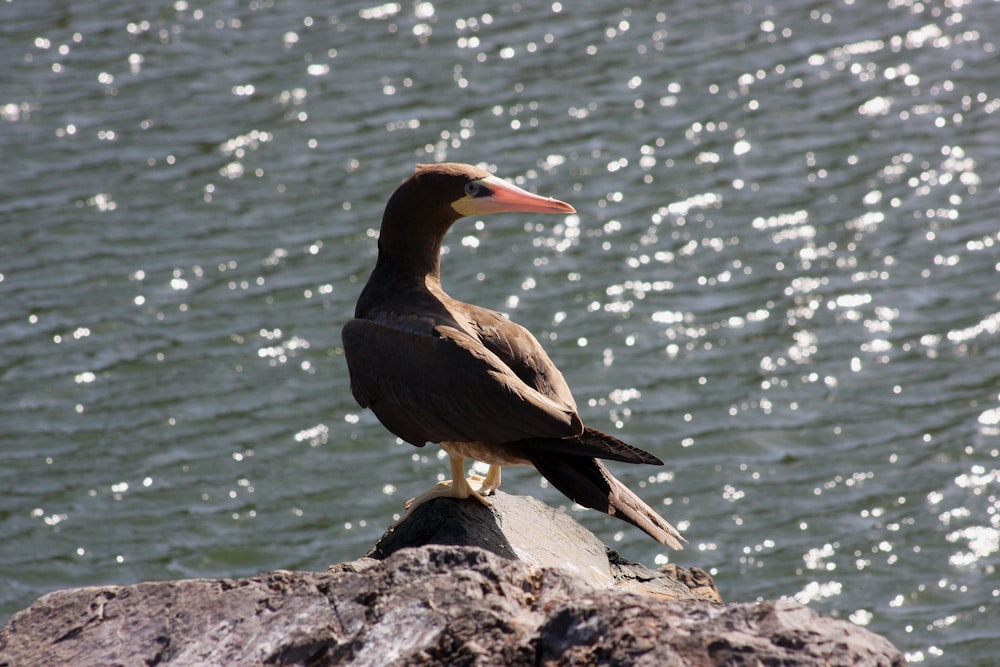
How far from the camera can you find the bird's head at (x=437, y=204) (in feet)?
19.0

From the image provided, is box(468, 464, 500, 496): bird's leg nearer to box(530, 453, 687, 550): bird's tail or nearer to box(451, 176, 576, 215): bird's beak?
box(530, 453, 687, 550): bird's tail

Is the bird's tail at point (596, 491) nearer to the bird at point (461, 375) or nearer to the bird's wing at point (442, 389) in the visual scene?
the bird at point (461, 375)

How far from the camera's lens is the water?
8711 mm

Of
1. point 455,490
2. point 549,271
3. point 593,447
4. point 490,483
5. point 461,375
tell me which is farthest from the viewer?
point 549,271

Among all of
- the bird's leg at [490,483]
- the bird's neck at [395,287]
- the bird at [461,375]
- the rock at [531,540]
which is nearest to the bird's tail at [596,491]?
the bird at [461,375]

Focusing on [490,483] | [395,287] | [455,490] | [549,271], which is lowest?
[549,271]

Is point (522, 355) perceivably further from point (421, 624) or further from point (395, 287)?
point (421, 624)

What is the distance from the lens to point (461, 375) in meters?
5.11

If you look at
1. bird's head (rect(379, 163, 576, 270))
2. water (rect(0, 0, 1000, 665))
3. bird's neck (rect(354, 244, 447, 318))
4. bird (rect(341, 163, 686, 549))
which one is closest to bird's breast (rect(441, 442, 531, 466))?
bird (rect(341, 163, 686, 549))

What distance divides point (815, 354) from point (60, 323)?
270 inches

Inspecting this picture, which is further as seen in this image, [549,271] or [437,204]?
[549,271]

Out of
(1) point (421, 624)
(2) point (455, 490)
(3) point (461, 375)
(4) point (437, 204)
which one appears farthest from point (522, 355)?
(1) point (421, 624)

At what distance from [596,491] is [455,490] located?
82 centimetres

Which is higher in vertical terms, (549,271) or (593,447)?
(593,447)
